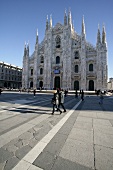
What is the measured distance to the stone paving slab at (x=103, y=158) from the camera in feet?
7.06

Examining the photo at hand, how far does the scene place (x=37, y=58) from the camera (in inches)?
1715

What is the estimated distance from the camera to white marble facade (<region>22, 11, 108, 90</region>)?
35.1 meters

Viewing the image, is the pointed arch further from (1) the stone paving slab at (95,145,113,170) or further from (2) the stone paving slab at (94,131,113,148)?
(1) the stone paving slab at (95,145,113,170)

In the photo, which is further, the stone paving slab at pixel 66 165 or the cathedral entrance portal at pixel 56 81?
the cathedral entrance portal at pixel 56 81

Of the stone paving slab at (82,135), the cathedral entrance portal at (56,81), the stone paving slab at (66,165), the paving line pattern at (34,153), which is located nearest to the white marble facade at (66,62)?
the cathedral entrance portal at (56,81)

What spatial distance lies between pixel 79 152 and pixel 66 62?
37720 mm

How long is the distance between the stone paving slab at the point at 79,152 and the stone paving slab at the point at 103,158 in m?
0.12

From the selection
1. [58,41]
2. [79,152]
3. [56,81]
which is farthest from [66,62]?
[79,152]

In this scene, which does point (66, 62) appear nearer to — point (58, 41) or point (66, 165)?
point (58, 41)

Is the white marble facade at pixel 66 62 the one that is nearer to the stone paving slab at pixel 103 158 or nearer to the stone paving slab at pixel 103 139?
the stone paving slab at pixel 103 139

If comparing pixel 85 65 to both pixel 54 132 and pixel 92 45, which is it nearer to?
pixel 92 45

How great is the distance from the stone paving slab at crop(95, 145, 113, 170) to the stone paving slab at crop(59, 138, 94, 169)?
0.38 ft

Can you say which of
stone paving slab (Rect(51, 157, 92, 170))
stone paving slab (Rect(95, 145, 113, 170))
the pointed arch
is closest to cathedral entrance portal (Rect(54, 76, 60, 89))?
the pointed arch

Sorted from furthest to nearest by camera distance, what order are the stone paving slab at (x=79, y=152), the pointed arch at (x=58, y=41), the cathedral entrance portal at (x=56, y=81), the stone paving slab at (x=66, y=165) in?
1. the pointed arch at (x=58, y=41)
2. the cathedral entrance portal at (x=56, y=81)
3. the stone paving slab at (x=79, y=152)
4. the stone paving slab at (x=66, y=165)
